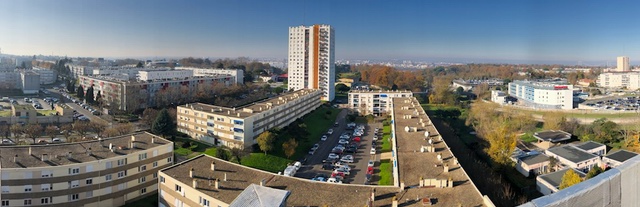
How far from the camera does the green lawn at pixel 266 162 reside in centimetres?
711

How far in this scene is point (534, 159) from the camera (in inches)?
294

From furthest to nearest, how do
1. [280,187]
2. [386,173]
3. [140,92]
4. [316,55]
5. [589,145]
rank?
1. [316,55]
2. [140,92]
3. [589,145]
4. [386,173]
5. [280,187]

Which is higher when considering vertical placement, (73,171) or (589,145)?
(73,171)

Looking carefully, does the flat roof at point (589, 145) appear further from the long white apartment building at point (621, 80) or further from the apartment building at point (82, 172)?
the long white apartment building at point (621, 80)

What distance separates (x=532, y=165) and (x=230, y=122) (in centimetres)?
524

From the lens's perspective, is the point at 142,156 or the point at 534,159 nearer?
the point at 142,156

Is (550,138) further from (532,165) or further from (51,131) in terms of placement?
(51,131)

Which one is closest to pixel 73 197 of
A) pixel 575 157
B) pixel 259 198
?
pixel 259 198

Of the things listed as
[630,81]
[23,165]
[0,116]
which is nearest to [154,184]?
[23,165]

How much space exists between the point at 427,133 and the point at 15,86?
50.9 feet

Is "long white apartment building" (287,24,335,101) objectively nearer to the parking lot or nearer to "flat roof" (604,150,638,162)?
the parking lot

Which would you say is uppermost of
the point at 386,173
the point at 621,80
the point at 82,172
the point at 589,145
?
the point at 621,80

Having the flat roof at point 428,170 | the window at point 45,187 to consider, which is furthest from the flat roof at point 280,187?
the window at point 45,187

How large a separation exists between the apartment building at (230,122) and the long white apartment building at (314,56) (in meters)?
5.78
